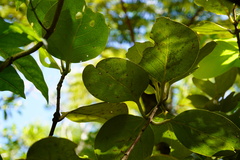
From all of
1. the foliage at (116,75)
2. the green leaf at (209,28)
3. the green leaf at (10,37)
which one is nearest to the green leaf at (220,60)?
the green leaf at (209,28)

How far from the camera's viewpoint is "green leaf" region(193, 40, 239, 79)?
62cm

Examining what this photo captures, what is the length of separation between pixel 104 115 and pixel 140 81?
0.09 metres

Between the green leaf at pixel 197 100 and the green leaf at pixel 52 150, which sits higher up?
the green leaf at pixel 52 150

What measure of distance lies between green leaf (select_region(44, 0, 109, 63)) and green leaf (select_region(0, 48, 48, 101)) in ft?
0.13

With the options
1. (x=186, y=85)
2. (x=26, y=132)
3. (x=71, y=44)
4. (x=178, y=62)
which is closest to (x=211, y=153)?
(x=178, y=62)

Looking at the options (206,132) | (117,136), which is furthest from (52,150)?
(206,132)

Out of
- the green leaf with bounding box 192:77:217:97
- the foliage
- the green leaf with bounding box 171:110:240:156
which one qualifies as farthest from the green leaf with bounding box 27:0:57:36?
the green leaf with bounding box 192:77:217:97

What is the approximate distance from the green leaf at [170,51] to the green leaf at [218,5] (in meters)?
0.19

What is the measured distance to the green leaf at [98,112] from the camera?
0.49m

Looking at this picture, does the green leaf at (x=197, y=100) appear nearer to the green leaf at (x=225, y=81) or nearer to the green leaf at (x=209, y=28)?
the green leaf at (x=225, y=81)

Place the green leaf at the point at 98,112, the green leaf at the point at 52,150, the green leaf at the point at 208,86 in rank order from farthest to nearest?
the green leaf at the point at 208,86, the green leaf at the point at 98,112, the green leaf at the point at 52,150

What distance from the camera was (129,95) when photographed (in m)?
0.47

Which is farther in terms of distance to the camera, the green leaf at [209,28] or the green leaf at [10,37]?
the green leaf at [209,28]

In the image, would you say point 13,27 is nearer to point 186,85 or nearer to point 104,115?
point 104,115
